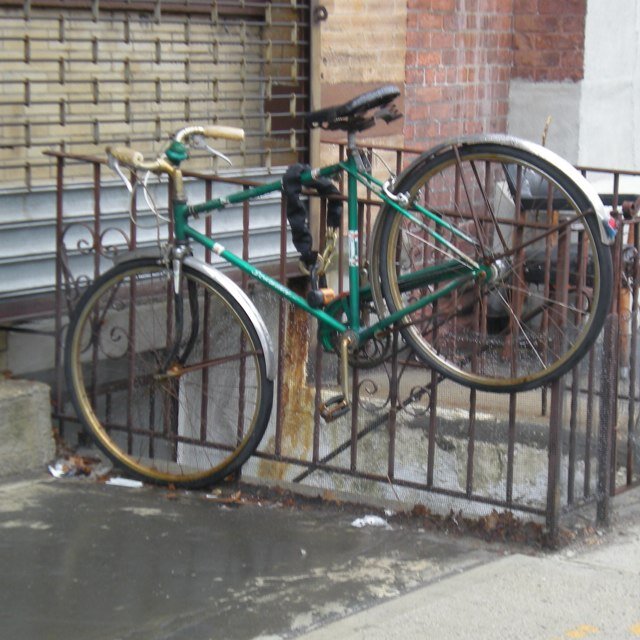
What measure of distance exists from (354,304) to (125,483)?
1.24 meters

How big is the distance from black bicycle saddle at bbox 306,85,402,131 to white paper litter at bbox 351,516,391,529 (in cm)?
144

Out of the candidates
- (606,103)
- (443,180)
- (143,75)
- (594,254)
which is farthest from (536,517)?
(606,103)

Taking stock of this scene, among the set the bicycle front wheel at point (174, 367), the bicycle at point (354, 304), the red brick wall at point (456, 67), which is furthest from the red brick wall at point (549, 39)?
the bicycle front wheel at point (174, 367)

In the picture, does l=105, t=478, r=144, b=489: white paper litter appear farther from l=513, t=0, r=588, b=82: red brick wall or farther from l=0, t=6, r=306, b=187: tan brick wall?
l=513, t=0, r=588, b=82: red brick wall

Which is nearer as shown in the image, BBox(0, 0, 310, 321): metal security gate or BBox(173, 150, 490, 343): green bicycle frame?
BBox(173, 150, 490, 343): green bicycle frame

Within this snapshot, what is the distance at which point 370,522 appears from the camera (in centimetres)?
482

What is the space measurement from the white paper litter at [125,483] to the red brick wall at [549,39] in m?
5.30

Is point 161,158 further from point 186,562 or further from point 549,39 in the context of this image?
point 549,39

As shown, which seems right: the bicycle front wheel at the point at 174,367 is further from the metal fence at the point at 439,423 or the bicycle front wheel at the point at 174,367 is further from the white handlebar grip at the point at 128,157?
the white handlebar grip at the point at 128,157

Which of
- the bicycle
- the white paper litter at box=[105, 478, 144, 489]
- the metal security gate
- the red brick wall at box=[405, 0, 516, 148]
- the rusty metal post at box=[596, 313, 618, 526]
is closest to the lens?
the bicycle

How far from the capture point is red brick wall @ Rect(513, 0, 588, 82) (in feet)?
30.1

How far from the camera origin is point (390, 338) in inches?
188

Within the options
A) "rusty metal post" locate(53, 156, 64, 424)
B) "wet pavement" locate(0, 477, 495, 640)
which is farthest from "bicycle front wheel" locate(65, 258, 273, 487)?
"wet pavement" locate(0, 477, 495, 640)

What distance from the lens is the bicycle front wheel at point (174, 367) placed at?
5.05 m
